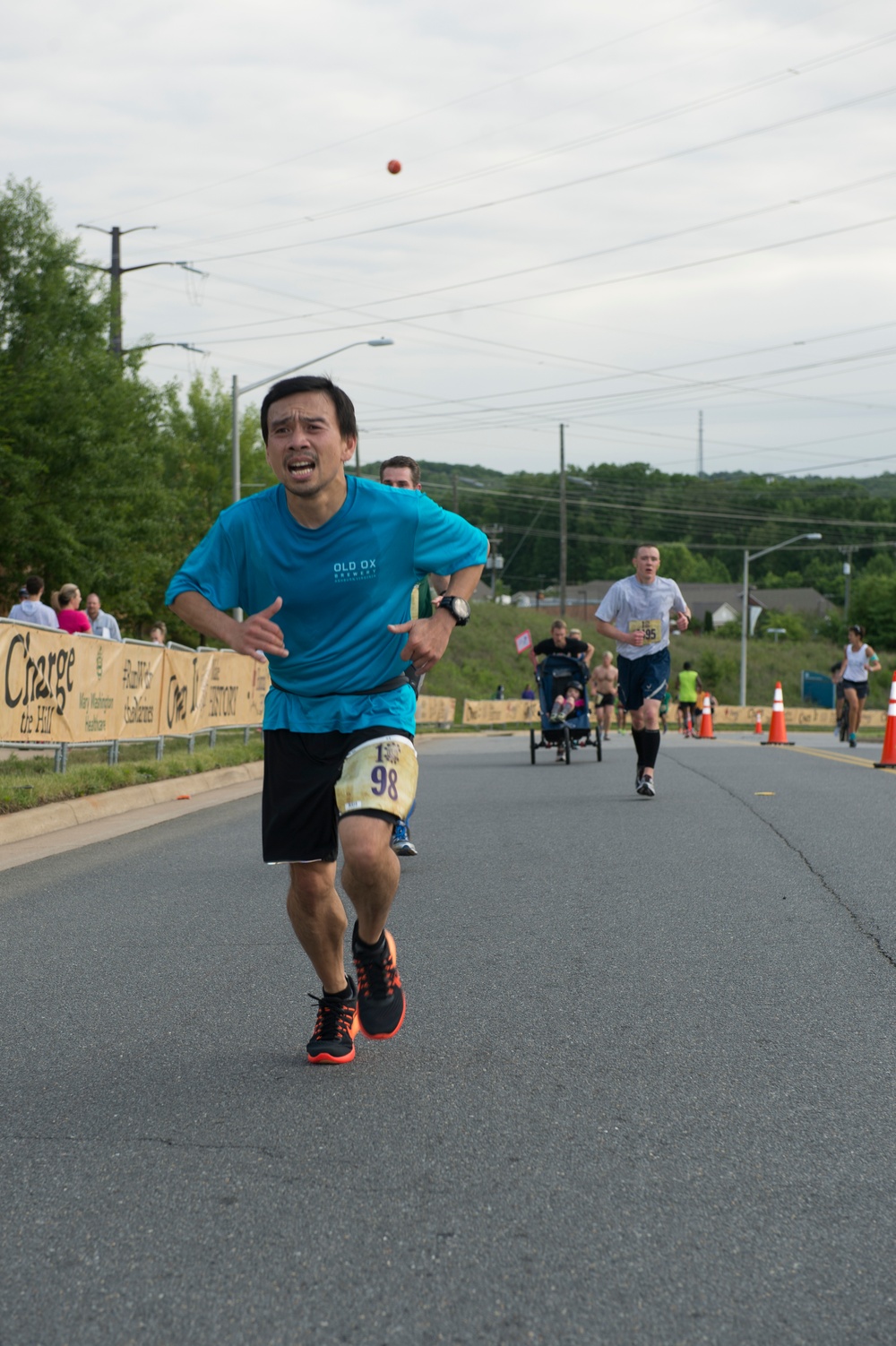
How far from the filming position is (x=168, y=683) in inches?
655

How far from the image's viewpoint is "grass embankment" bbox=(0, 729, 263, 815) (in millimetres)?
11271

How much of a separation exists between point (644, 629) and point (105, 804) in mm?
4536

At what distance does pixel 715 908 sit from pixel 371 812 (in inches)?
128

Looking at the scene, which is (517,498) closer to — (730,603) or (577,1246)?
(730,603)

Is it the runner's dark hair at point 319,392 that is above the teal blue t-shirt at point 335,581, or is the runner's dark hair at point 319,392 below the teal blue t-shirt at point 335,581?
above

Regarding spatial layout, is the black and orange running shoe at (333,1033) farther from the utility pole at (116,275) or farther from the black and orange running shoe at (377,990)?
the utility pole at (116,275)

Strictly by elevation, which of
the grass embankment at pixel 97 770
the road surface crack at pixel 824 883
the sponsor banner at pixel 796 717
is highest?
the grass embankment at pixel 97 770

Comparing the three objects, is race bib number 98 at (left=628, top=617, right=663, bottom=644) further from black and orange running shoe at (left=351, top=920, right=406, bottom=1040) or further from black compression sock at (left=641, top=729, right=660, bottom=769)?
black and orange running shoe at (left=351, top=920, right=406, bottom=1040)

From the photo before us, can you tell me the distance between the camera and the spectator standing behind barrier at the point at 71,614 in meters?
15.7

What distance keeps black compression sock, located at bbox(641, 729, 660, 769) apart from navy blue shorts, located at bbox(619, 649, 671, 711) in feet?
0.81

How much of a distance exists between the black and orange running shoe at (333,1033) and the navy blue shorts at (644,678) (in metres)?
8.13

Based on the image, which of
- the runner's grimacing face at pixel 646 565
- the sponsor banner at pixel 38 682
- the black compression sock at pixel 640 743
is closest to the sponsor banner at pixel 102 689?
the sponsor banner at pixel 38 682

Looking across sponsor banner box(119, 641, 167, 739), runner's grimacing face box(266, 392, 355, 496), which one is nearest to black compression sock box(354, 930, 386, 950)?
runner's grimacing face box(266, 392, 355, 496)

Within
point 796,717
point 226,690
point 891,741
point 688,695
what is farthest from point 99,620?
point 796,717
